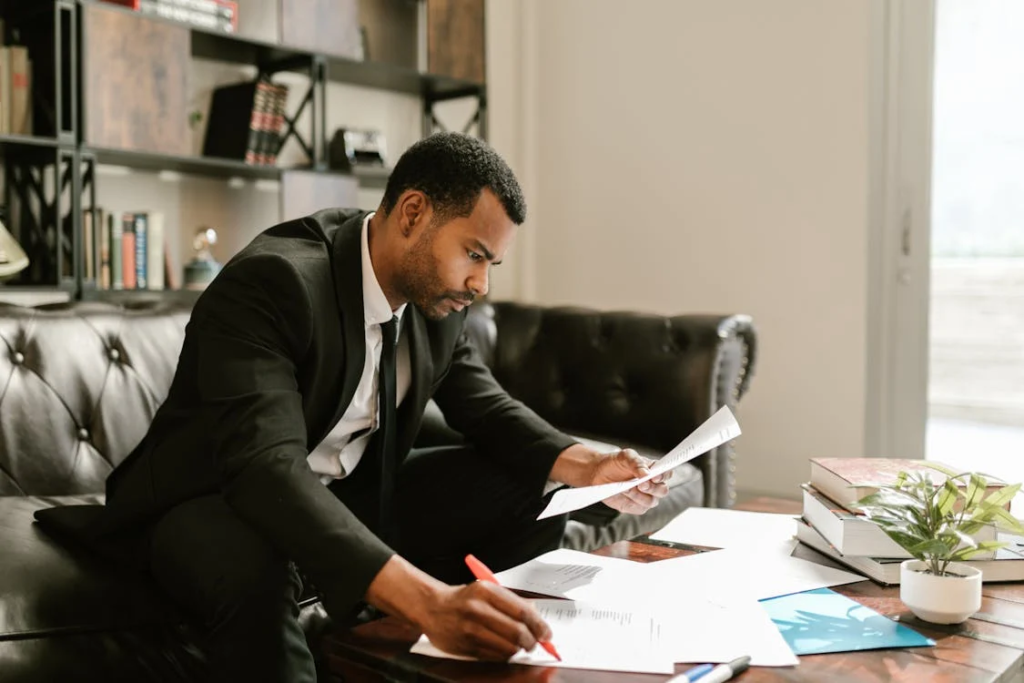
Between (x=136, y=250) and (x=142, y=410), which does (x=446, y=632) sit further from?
(x=136, y=250)

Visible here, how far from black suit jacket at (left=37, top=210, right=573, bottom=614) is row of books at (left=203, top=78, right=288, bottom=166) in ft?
4.88

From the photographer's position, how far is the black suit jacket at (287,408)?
1029 mm

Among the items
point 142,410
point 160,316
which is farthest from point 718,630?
point 160,316

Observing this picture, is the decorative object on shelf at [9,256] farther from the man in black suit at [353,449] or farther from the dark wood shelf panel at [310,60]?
the man in black suit at [353,449]

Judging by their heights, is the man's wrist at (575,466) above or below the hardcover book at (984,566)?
above

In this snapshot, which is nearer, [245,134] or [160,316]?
[160,316]

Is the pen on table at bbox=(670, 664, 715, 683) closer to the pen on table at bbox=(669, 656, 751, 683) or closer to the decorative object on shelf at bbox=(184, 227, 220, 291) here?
the pen on table at bbox=(669, 656, 751, 683)

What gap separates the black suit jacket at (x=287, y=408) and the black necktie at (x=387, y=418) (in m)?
0.06

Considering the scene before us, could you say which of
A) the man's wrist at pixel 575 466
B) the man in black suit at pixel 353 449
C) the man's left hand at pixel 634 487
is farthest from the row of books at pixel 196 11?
the man's left hand at pixel 634 487

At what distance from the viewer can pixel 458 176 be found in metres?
1.35

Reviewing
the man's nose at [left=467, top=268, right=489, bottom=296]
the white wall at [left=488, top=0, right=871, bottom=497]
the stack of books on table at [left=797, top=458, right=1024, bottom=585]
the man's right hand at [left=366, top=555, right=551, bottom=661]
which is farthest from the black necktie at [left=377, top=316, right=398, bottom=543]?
the white wall at [left=488, top=0, right=871, bottom=497]

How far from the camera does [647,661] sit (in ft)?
3.02

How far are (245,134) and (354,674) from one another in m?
2.22

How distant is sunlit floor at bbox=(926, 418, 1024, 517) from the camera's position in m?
2.90
